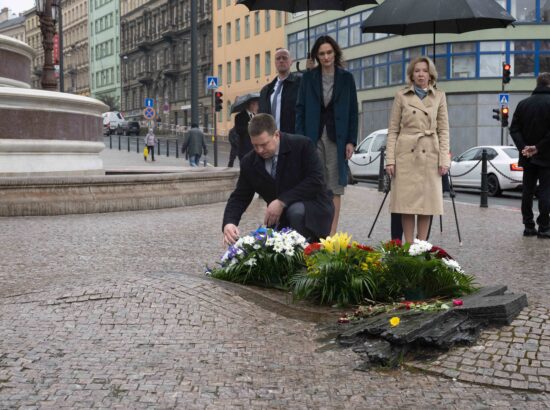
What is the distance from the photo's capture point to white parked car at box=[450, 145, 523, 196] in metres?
21.7

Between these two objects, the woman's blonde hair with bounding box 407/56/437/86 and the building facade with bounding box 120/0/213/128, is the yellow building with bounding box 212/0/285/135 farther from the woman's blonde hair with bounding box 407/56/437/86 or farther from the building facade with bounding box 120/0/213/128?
the woman's blonde hair with bounding box 407/56/437/86

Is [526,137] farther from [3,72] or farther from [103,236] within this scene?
[3,72]

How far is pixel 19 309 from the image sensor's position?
5.50 m

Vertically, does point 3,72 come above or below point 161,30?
below

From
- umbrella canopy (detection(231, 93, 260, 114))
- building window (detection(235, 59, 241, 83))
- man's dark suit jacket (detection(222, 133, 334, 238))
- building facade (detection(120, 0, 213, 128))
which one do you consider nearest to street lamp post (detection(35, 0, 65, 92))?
umbrella canopy (detection(231, 93, 260, 114))

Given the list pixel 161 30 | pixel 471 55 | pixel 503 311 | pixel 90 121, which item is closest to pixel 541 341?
pixel 503 311

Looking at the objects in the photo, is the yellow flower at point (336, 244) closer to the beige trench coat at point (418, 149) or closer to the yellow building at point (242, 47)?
the beige trench coat at point (418, 149)

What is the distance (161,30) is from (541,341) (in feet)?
293

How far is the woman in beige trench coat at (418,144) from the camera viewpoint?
7.77 metres

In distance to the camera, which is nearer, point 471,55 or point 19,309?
point 19,309

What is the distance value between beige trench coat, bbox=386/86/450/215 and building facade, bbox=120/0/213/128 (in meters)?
67.2

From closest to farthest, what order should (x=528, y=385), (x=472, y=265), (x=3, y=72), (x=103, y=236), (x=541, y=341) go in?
1. (x=528, y=385)
2. (x=541, y=341)
3. (x=472, y=265)
4. (x=103, y=236)
5. (x=3, y=72)

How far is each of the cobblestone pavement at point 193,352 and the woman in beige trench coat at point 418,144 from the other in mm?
776

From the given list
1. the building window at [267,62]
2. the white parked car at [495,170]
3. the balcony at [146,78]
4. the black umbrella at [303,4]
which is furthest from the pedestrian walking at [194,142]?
the balcony at [146,78]
